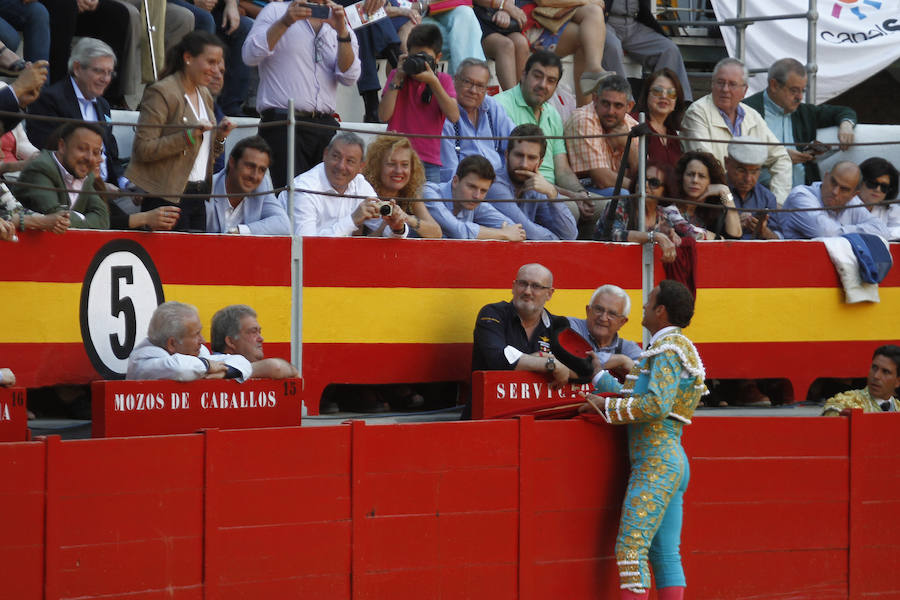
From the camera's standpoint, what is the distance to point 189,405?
6051mm

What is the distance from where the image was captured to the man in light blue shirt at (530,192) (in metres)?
7.61

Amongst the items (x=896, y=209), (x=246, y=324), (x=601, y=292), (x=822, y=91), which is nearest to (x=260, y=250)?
(x=246, y=324)

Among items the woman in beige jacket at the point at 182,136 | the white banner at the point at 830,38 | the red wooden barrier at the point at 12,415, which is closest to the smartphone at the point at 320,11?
the woman in beige jacket at the point at 182,136

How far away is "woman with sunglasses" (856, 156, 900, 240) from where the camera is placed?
844 centimetres

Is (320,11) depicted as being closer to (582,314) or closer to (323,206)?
(323,206)

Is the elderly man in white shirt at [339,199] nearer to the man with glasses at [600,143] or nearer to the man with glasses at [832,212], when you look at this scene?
the man with glasses at [600,143]

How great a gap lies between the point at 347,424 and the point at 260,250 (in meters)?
1.26

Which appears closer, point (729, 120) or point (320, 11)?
point (320, 11)

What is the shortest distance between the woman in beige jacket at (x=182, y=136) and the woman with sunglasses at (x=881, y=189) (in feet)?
12.8

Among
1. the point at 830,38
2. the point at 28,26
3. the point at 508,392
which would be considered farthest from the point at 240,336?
the point at 830,38

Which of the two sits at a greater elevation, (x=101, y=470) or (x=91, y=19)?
(x=91, y=19)

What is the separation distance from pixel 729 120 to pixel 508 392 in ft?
9.91

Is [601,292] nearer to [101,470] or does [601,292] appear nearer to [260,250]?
[260,250]

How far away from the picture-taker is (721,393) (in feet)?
27.0
